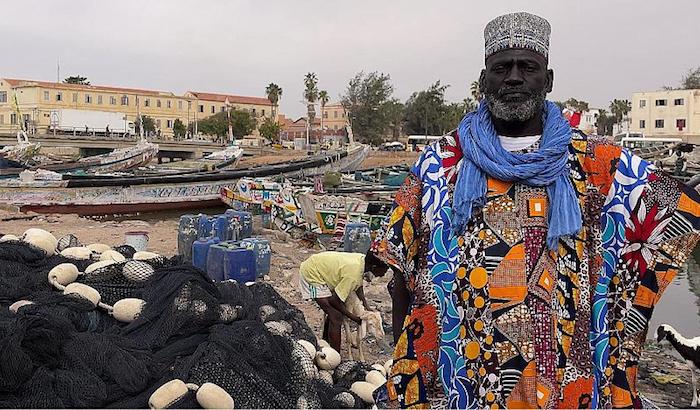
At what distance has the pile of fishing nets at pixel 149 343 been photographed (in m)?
3.05

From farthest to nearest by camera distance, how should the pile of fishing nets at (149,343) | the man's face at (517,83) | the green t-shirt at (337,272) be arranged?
the green t-shirt at (337,272), the pile of fishing nets at (149,343), the man's face at (517,83)

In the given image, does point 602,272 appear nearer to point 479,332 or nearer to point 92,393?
point 479,332

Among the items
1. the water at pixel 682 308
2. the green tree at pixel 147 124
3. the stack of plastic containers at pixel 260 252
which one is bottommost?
the water at pixel 682 308

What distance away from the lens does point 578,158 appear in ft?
5.62

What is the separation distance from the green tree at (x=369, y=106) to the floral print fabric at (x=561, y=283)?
5795 centimetres

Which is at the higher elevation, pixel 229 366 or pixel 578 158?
pixel 578 158

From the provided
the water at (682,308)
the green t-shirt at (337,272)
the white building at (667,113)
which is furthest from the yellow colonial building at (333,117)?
the green t-shirt at (337,272)

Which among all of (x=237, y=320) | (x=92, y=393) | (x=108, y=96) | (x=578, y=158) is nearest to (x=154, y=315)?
(x=237, y=320)

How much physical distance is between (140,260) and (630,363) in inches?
152

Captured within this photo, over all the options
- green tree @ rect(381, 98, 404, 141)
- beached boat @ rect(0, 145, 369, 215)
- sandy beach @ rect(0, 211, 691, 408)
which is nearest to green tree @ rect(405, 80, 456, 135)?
green tree @ rect(381, 98, 404, 141)

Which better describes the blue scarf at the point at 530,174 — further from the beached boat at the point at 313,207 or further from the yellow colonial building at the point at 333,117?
the yellow colonial building at the point at 333,117

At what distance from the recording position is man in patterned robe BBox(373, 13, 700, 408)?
Result: 1623 millimetres

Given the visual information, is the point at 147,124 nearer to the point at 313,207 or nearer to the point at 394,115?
the point at 394,115

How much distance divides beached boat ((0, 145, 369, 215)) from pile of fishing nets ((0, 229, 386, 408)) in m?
14.1
